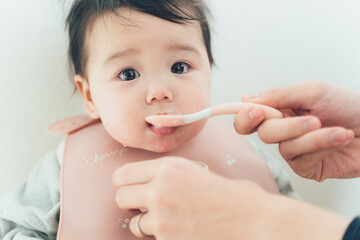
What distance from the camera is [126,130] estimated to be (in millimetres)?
854

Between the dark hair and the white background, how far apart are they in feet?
0.58

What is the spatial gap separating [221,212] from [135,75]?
0.42 metres

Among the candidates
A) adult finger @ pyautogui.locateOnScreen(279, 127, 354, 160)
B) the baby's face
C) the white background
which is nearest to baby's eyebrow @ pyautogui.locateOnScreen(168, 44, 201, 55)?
the baby's face

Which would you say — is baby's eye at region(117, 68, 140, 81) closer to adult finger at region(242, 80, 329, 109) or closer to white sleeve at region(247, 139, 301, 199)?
adult finger at region(242, 80, 329, 109)

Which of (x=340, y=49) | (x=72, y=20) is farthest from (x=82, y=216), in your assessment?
(x=340, y=49)

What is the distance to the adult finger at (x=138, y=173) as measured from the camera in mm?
712

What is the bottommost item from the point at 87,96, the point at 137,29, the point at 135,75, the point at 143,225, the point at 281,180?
the point at 281,180

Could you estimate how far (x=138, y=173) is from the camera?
733 millimetres

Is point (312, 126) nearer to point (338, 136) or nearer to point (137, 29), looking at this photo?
point (338, 136)

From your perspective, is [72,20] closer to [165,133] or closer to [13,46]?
[13,46]

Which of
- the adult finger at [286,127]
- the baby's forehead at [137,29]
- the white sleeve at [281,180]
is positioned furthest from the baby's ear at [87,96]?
the white sleeve at [281,180]

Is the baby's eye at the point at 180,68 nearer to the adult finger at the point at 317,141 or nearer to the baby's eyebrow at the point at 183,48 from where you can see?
the baby's eyebrow at the point at 183,48

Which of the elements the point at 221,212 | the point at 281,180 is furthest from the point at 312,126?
the point at 281,180

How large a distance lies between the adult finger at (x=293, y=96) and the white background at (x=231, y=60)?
468 mm
